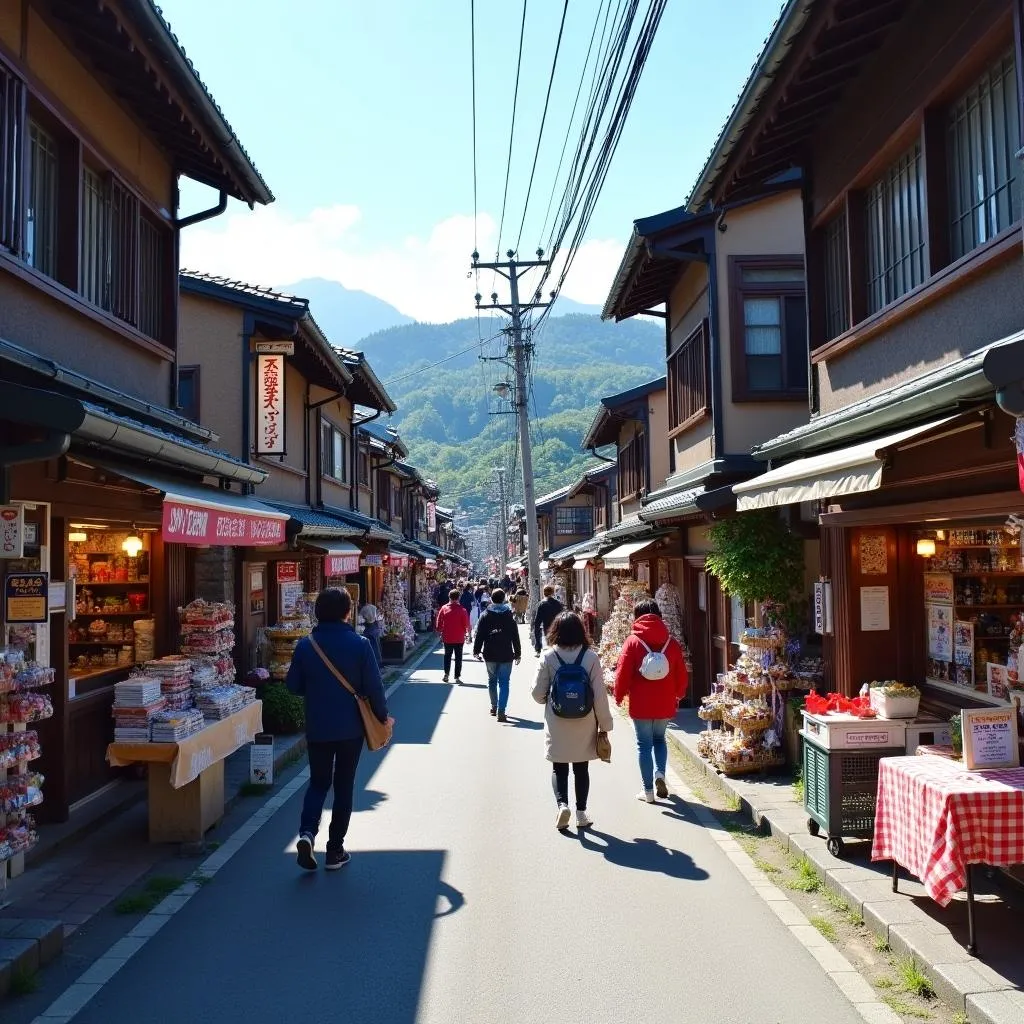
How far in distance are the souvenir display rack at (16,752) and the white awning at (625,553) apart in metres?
11.0

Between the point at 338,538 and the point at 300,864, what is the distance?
10.9 metres

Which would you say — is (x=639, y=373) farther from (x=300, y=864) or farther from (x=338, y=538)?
(x=300, y=864)

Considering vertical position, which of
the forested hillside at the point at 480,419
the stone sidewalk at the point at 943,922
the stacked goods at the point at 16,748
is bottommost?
the stone sidewalk at the point at 943,922

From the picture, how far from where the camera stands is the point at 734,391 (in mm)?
12406

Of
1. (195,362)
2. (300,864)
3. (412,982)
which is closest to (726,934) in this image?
(412,982)

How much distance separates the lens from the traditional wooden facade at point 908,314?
18.9 ft

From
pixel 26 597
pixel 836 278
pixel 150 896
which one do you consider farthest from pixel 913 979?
pixel 836 278

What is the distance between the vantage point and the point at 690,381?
14.5 m

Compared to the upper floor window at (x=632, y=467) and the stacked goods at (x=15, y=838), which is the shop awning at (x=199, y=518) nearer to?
the stacked goods at (x=15, y=838)

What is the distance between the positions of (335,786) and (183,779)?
3.95ft

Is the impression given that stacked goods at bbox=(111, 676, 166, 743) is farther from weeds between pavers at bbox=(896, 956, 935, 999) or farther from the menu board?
the menu board

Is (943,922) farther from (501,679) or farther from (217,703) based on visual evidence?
(501,679)

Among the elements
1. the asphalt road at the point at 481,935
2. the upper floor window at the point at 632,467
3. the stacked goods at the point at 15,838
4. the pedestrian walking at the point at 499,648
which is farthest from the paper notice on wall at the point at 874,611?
the upper floor window at the point at 632,467

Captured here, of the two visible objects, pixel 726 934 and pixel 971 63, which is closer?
pixel 726 934
